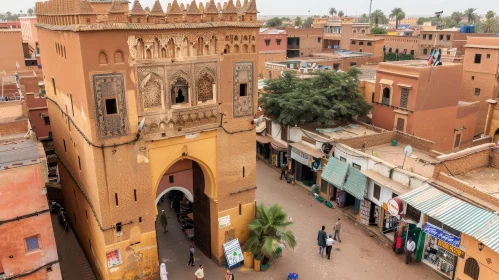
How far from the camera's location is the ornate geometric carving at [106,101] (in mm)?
13648

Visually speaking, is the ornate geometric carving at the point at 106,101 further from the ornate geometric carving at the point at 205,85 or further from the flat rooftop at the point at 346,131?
the flat rooftop at the point at 346,131

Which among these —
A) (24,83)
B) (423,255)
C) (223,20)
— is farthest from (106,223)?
(24,83)

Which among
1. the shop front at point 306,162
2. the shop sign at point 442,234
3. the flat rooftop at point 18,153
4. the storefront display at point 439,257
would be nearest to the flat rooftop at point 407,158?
the shop front at point 306,162

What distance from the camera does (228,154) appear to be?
17.1 meters

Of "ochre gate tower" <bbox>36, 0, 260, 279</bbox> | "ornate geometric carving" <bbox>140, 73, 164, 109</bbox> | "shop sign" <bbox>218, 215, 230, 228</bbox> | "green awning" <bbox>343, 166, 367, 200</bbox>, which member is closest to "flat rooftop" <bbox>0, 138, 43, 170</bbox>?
"ochre gate tower" <bbox>36, 0, 260, 279</bbox>

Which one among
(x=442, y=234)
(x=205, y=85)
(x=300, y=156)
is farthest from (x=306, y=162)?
(x=205, y=85)

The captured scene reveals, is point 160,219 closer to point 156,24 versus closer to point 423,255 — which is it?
point 156,24

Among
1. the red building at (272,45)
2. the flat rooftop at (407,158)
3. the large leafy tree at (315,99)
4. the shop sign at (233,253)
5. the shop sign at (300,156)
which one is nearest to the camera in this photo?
the shop sign at (233,253)

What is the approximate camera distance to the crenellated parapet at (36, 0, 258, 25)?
42.9ft

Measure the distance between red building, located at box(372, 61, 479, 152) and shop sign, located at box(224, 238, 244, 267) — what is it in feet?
47.8

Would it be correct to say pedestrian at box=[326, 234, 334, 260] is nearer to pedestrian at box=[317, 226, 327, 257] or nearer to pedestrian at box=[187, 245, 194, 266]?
pedestrian at box=[317, 226, 327, 257]

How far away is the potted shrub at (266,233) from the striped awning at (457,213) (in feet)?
16.6

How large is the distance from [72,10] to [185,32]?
3834mm

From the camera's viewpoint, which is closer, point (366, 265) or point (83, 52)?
point (83, 52)
